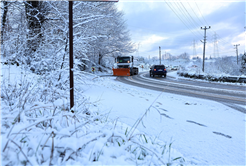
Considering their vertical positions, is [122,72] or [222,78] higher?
[122,72]

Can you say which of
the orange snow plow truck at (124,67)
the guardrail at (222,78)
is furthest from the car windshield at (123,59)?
the guardrail at (222,78)

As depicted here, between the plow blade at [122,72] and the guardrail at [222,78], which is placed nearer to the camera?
the guardrail at [222,78]

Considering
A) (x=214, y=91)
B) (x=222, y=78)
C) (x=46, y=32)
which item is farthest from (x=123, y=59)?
(x=46, y=32)

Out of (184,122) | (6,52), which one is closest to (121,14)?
(6,52)

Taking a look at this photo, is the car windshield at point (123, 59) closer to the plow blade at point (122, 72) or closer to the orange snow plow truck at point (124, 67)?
the orange snow plow truck at point (124, 67)

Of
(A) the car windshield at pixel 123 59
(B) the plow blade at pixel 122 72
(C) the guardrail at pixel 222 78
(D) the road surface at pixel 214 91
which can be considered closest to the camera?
(D) the road surface at pixel 214 91

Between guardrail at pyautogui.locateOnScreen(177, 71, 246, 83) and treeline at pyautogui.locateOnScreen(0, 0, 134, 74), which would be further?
guardrail at pyautogui.locateOnScreen(177, 71, 246, 83)

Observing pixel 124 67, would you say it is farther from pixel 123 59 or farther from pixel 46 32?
pixel 46 32

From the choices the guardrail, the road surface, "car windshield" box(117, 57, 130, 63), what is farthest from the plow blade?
the road surface

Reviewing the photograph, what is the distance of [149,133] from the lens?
8.52 ft

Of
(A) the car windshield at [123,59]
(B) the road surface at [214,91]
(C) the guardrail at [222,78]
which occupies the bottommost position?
(B) the road surface at [214,91]

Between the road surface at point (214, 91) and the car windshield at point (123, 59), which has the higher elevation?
the car windshield at point (123, 59)

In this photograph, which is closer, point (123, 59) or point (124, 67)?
point (124, 67)

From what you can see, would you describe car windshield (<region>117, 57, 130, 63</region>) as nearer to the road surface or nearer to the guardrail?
the guardrail
